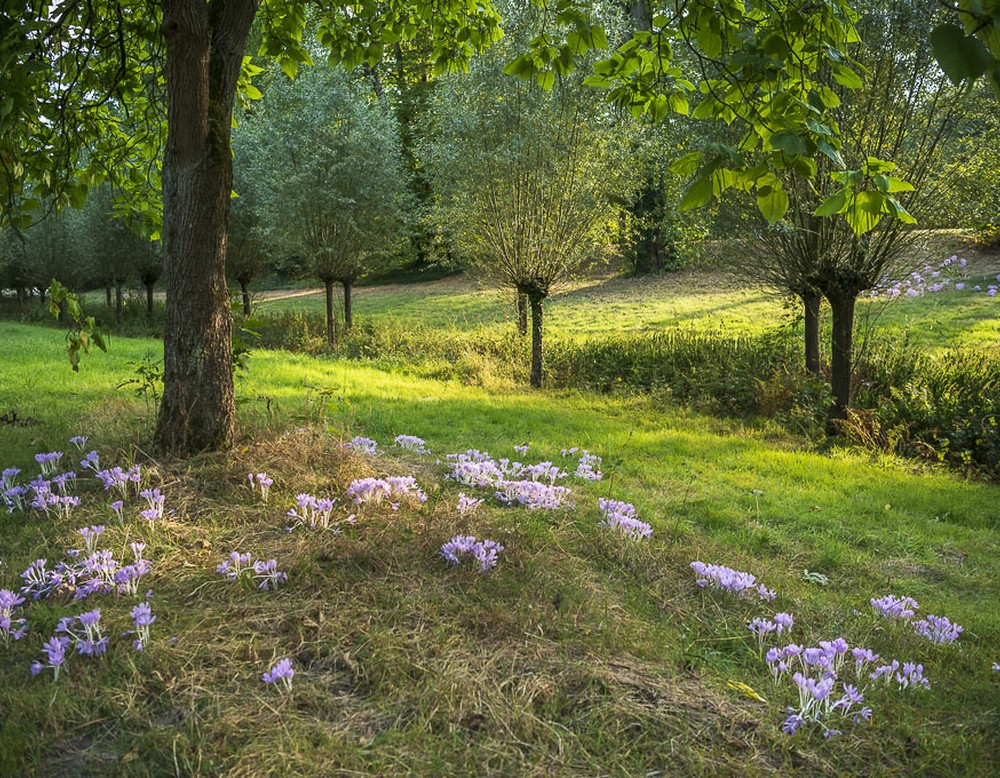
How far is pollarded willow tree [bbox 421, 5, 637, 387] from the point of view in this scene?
12211mm

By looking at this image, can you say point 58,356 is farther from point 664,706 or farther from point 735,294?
point 735,294

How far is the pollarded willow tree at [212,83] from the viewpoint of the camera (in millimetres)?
3281

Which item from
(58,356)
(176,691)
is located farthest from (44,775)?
(58,356)

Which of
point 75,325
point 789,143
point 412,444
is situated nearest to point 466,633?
point 789,143

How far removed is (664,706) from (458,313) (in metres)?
23.3

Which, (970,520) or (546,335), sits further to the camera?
(546,335)

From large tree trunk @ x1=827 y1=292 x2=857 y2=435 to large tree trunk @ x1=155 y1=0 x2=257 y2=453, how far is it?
26.6 feet

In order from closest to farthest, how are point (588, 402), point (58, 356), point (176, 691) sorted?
1. point (176, 691)
2. point (588, 402)
3. point (58, 356)

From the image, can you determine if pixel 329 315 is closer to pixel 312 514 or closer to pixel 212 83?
pixel 212 83

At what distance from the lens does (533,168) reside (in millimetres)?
12453

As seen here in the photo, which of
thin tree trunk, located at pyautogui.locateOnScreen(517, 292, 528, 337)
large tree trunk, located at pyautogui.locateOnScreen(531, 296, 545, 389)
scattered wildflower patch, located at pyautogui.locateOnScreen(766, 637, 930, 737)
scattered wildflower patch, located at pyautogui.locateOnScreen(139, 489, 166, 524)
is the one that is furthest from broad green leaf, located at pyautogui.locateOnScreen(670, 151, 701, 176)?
thin tree trunk, located at pyautogui.locateOnScreen(517, 292, 528, 337)

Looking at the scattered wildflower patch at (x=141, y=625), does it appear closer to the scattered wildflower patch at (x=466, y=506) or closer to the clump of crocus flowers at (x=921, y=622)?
the scattered wildflower patch at (x=466, y=506)

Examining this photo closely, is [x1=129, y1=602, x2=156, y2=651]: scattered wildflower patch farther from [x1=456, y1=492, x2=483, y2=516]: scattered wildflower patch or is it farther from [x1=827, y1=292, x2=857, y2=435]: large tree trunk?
[x1=827, y1=292, x2=857, y2=435]: large tree trunk

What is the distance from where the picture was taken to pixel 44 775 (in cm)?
214
